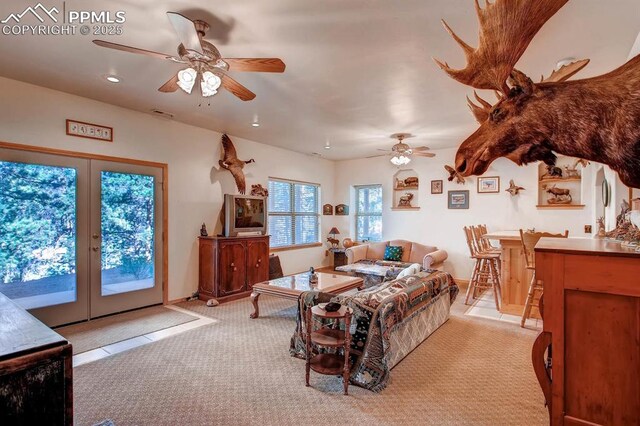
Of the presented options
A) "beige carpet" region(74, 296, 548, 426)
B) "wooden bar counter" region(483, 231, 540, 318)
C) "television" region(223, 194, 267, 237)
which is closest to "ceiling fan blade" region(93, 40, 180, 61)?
"beige carpet" region(74, 296, 548, 426)

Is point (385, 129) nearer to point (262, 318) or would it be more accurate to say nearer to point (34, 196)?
point (262, 318)

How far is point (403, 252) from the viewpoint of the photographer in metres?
6.60

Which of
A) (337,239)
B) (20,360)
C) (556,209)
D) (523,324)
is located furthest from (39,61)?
(556,209)

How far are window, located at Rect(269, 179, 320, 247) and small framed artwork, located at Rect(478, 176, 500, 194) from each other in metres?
3.53

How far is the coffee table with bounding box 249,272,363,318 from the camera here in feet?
12.5

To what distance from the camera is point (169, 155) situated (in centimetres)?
484

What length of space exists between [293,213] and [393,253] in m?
2.31

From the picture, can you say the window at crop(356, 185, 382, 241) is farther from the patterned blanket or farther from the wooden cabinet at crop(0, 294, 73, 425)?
the wooden cabinet at crop(0, 294, 73, 425)

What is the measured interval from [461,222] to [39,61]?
21.7 ft

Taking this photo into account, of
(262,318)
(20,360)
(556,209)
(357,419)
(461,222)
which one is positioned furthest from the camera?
(461,222)

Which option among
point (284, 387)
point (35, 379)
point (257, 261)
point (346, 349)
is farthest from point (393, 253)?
point (35, 379)

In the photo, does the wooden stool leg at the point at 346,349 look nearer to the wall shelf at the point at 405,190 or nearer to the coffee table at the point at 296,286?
the coffee table at the point at 296,286

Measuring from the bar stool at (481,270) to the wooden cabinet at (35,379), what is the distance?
492 cm

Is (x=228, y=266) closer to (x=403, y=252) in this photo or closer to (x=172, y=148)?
(x=172, y=148)
